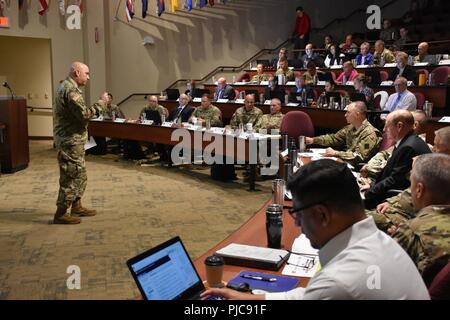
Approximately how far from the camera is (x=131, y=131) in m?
8.82

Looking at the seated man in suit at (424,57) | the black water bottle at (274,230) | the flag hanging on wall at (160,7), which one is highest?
the flag hanging on wall at (160,7)

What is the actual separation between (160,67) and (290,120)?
21.3ft

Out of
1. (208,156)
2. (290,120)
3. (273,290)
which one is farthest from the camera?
(208,156)

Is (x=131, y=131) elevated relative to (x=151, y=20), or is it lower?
lower

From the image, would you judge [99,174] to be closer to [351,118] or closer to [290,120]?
[290,120]

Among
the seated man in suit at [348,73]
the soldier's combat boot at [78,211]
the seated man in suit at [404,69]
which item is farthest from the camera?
the seated man in suit at [348,73]

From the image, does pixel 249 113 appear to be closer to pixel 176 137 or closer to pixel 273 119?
pixel 273 119

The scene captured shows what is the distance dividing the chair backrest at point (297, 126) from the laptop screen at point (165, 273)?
4993 millimetres

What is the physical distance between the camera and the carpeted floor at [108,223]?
371 cm

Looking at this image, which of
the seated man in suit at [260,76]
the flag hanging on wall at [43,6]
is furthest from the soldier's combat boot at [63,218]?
the flag hanging on wall at [43,6]

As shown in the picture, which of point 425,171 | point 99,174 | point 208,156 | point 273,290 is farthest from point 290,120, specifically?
point 273,290

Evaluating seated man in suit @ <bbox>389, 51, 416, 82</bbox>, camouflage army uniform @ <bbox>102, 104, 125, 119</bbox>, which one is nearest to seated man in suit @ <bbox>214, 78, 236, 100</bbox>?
camouflage army uniform @ <bbox>102, 104, 125, 119</bbox>

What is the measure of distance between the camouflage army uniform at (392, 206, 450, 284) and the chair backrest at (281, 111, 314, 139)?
4.56 m

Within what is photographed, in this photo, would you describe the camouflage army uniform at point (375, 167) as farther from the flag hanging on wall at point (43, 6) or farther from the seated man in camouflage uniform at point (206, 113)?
the flag hanging on wall at point (43, 6)
